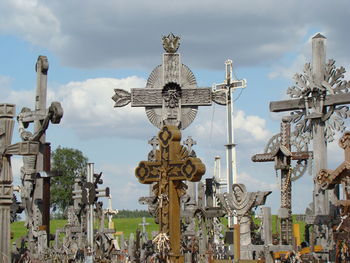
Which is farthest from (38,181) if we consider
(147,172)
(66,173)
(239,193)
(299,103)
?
(66,173)

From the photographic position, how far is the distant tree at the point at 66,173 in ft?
201

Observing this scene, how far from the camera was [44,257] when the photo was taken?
60.4ft

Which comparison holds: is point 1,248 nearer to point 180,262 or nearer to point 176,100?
point 180,262

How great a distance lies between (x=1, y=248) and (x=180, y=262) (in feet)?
12.2

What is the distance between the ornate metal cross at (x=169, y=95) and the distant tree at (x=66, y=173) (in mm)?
35443

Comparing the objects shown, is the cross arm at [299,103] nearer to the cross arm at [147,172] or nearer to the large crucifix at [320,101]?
the large crucifix at [320,101]

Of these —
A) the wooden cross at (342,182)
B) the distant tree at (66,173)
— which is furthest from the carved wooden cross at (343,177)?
the distant tree at (66,173)

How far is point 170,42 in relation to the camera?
997 inches

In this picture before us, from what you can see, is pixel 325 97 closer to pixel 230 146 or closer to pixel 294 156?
pixel 294 156

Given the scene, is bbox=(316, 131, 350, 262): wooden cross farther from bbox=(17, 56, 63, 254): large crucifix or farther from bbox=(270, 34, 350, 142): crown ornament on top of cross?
bbox=(17, 56, 63, 254): large crucifix

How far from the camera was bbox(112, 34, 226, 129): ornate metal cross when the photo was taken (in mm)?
25094

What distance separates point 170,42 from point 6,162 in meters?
10.8

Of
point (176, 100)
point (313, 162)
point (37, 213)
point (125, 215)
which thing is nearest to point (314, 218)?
point (313, 162)

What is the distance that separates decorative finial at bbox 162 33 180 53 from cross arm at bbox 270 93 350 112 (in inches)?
280
